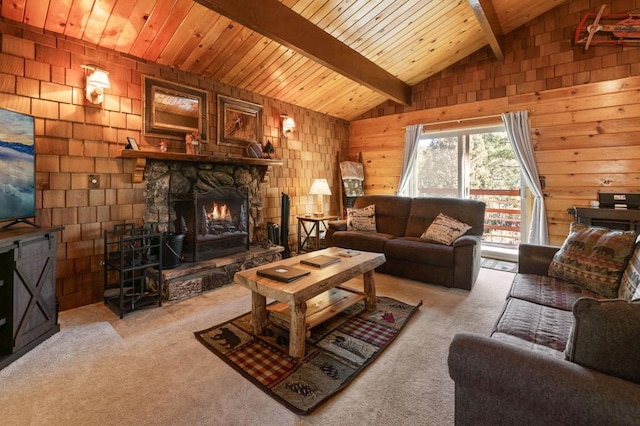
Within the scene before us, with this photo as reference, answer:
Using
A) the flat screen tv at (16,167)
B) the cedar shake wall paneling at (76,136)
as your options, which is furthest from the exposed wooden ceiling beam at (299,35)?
the flat screen tv at (16,167)

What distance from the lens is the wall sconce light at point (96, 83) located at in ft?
9.36

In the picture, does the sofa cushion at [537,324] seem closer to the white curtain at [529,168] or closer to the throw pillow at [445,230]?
the throw pillow at [445,230]

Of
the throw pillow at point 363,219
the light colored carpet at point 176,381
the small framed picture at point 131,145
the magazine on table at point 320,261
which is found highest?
the small framed picture at point 131,145

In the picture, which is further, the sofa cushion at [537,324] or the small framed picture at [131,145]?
the small framed picture at [131,145]

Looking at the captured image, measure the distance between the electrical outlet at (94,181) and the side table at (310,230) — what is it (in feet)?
8.89

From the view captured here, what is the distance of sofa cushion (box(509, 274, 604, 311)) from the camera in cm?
194

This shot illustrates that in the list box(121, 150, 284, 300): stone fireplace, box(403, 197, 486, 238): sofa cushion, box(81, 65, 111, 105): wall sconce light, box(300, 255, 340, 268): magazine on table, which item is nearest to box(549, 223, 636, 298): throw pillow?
box(403, 197, 486, 238): sofa cushion

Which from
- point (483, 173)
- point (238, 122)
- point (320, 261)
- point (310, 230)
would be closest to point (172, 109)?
point (238, 122)

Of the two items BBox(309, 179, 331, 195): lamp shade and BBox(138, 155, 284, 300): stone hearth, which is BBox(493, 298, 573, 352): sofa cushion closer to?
BBox(138, 155, 284, 300): stone hearth

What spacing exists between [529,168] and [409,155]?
6.13ft

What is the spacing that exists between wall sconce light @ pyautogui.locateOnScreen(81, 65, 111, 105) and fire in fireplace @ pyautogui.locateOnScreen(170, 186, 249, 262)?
1208 millimetres

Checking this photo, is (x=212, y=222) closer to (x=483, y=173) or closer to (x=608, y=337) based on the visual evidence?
(x=608, y=337)

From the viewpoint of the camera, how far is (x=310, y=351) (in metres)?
2.14

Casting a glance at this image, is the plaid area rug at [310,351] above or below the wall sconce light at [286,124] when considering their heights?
below
